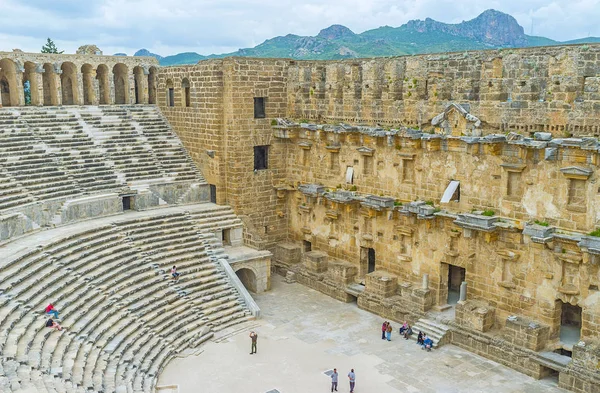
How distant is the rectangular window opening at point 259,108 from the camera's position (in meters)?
24.9

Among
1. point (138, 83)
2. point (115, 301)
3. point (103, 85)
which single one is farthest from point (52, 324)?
point (138, 83)

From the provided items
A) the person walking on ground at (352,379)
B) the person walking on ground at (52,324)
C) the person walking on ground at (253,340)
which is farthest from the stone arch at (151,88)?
the person walking on ground at (352,379)

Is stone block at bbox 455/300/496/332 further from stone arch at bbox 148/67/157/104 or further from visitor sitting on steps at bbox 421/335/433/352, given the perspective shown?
stone arch at bbox 148/67/157/104

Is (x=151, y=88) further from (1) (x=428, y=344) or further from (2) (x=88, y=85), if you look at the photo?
(1) (x=428, y=344)

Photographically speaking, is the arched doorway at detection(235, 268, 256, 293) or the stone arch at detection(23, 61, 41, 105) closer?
the arched doorway at detection(235, 268, 256, 293)

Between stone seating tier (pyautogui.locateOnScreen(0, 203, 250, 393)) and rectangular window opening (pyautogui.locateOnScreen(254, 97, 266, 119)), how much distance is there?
4268 mm

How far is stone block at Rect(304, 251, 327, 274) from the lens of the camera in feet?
78.2

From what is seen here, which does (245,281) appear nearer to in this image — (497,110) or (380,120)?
(380,120)

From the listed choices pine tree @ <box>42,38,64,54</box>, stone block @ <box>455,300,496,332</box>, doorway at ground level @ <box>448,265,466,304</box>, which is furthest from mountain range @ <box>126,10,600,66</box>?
stone block @ <box>455,300,496,332</box>

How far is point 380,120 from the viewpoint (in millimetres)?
21359

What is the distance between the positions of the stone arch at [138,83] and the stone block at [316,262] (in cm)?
1187

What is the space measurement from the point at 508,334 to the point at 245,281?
1046 centimetres

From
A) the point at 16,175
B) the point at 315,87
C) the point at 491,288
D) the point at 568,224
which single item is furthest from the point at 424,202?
the point at 16,175

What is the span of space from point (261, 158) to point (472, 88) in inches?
401
